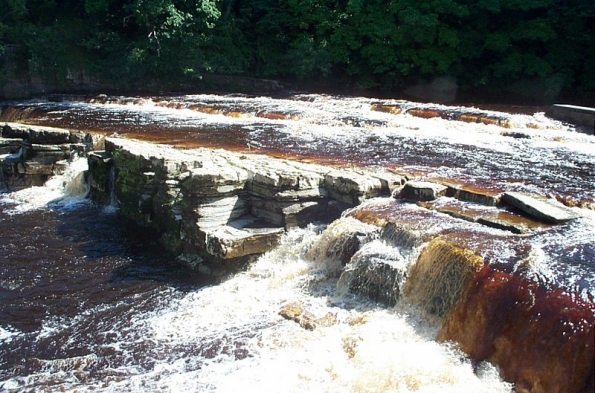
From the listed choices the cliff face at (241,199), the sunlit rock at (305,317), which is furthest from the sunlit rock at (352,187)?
the sunlit rock at (305,317)

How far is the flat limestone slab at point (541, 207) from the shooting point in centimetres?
676

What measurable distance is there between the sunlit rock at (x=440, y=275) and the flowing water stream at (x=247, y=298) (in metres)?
0.15

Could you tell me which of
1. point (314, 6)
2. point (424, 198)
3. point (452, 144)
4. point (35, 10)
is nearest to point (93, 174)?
point (424, 198)

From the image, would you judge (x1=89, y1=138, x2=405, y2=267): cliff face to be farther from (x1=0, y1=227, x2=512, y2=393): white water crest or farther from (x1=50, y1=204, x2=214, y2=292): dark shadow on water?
(x1=0, y1=227, x2=512, y2=393): white water crest

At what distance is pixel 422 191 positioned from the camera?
780 centimetres

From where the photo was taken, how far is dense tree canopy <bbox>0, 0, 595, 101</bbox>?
1834cm

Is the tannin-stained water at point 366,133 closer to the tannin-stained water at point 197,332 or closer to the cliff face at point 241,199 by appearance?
the cliff face at point 241,199

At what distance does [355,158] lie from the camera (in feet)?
33.7

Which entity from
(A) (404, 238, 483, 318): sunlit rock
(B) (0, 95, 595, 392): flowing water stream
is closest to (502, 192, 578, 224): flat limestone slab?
(B) (0, 95, 595, 392): flowing water stream

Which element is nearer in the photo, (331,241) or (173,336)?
(173,336)

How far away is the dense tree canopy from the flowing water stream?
7734 mm

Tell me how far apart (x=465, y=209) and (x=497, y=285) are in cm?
201

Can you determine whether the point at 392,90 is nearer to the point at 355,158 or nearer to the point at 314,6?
the point at 314,6

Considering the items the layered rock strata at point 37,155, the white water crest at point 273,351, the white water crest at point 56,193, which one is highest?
the layered rock strata at point 37,155
